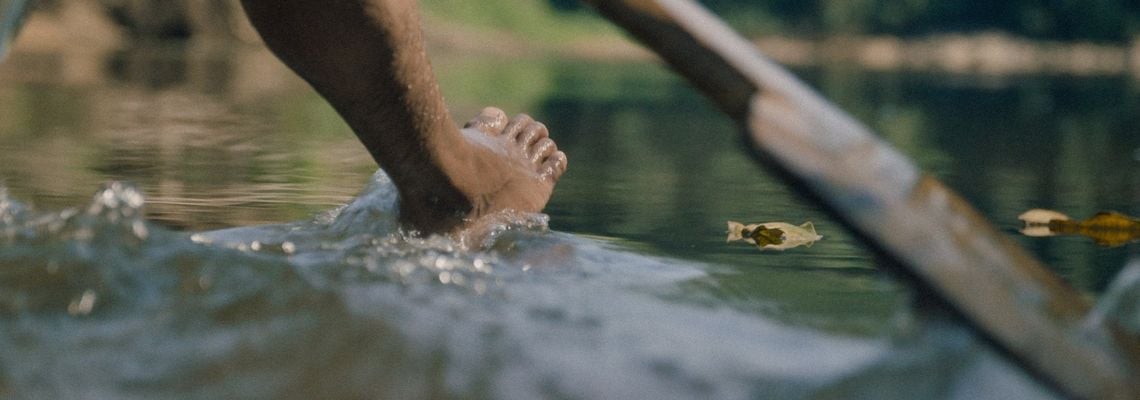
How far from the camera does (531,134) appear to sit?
249 cm

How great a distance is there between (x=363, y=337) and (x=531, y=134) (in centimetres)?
121

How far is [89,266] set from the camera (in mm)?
1354

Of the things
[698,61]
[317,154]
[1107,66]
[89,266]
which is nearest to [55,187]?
[317,154]

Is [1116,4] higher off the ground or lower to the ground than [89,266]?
higher

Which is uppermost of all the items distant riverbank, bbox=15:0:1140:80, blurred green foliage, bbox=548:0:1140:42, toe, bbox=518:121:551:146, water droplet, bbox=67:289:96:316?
blurred green foliage, bbox=548:0:1140:42

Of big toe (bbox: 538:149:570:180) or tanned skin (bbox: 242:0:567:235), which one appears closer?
tanned skin (bbox: 242:0:567:235)

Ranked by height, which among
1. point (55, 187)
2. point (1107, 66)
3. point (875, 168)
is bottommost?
point (55, 187)

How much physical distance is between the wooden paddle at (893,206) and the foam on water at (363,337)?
43mm

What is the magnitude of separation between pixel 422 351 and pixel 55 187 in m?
1.67

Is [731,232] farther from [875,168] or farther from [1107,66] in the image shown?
[1107,66]

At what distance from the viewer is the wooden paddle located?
115cm

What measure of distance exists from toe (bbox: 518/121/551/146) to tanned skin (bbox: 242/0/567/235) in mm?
243

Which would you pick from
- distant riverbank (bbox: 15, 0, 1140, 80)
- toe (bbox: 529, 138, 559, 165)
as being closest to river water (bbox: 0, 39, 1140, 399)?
toe (bbox: 529, 138, 559, 165)

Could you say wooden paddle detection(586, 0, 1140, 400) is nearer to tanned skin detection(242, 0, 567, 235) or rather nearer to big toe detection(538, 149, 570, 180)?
tanned skin detection(242, 0, 567, 235)
